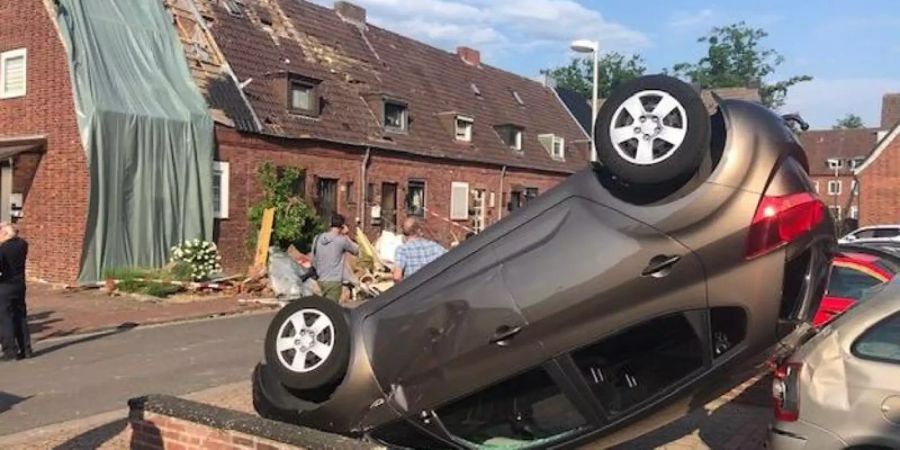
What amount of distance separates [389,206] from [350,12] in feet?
28.2

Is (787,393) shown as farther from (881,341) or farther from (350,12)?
(350,12)

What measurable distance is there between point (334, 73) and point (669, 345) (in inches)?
930

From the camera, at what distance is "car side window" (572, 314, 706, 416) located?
4195 mm

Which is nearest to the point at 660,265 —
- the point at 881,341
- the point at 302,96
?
the point at 881,341

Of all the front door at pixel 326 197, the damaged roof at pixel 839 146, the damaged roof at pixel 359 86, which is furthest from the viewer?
the damaged roof at pixel 839 146

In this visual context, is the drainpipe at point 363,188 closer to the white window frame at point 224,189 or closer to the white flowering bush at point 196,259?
the white window frame at point 224,189

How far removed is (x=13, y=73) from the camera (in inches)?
798

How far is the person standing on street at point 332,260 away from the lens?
446 inches

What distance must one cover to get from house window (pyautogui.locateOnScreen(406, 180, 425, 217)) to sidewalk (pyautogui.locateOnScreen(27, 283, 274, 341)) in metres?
11.2

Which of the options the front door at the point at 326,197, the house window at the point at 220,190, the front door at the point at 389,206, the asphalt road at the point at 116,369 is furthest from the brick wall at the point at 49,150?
the front door at the point at 389,206

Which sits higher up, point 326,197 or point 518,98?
point 518,98

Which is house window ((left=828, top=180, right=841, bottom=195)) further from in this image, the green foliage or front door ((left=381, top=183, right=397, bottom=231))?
the green foliage

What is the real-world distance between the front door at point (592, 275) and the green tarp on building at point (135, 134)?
630 inches

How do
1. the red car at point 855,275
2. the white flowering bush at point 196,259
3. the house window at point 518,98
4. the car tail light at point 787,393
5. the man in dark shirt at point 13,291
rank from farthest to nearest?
the house window at point 518,98, the white flowering bush at point 196,259, the man in dark shirt at point 13,291, the red car at point 855,275, the car tail light at point 787,393
